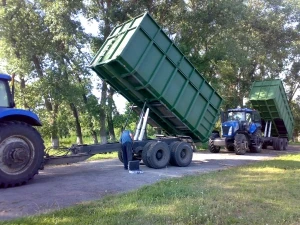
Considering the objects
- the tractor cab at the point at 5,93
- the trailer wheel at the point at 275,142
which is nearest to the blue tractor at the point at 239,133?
the trailer wheel at the point at 275,142

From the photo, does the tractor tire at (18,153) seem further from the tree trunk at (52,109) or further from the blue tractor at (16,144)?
the tree trunk at (52,109)

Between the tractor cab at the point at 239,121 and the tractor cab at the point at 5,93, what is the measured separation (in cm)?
1101

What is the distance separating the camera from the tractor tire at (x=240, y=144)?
15.0 m

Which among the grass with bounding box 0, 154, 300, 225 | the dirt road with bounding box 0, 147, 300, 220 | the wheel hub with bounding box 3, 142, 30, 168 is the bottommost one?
the grass with bounding box 0, 154, 300, 225

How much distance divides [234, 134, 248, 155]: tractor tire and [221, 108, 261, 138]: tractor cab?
41 cm

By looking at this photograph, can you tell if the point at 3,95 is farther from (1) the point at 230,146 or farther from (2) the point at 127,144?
(1) the point at 230,146

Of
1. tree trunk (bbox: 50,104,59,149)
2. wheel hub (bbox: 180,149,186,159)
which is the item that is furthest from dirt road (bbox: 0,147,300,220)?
tree trunk (bbox: 50,104,59,149)

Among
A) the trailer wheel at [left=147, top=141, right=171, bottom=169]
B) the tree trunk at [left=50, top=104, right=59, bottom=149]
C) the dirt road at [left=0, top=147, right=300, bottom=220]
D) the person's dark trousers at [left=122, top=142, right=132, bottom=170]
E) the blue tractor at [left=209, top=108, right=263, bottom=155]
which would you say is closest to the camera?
the dirt road at [left=0, top=147, right=300, bottom=220]

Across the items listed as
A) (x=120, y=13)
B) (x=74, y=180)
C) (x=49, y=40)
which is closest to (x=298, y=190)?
(x=74, y=180)

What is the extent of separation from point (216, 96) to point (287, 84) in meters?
22.4

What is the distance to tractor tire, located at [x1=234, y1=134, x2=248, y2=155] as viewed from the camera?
1496 cm

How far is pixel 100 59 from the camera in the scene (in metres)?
9.81

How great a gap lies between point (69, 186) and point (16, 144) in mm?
1533

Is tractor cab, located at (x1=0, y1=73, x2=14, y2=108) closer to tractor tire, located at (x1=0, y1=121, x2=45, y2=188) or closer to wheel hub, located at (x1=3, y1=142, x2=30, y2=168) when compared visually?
tractor tire, located at (x1=0, y1=121, x2=45, y2=188)
